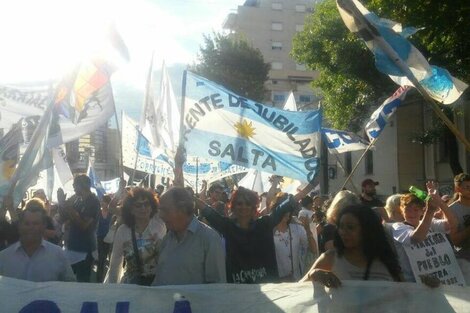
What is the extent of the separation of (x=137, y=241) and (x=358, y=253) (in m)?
1.86

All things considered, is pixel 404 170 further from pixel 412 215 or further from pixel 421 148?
pixel 412 215

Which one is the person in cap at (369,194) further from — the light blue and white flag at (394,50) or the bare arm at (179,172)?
the bare arm at (179,172)

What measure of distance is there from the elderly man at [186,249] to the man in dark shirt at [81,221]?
122 inches

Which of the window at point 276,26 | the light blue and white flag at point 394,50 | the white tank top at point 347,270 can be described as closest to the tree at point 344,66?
the light blue and white flag at point 394,50

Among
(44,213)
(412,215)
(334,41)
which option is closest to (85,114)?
(44,213)

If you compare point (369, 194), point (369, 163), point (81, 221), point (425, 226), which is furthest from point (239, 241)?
point (369, 163)

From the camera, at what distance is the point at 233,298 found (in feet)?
14.1

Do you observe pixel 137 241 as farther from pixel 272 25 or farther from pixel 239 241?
pixel 272 25

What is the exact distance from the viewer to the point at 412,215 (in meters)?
5.49

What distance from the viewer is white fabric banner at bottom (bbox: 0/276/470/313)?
163 inches

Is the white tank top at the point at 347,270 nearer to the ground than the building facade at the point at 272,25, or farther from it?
nearer to the ground

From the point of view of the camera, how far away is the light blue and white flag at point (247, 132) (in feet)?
24.0

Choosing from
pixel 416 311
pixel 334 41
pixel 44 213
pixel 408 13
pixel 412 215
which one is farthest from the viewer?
pixel 334 41

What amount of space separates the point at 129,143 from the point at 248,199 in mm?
10257
